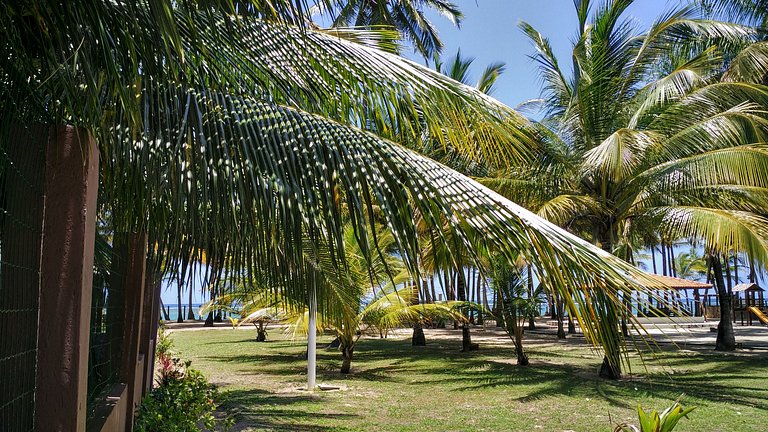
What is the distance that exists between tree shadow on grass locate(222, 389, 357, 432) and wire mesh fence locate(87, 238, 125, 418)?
3.81 meters

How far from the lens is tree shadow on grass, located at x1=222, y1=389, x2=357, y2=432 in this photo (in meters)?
7.92

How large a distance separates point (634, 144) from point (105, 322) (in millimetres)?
10086

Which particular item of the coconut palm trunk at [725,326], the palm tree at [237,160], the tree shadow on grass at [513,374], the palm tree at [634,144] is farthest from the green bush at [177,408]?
the coconut palm trunk at [725,326]

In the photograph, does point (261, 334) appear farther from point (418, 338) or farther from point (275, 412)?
point (275, 412)

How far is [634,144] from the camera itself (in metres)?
11.7

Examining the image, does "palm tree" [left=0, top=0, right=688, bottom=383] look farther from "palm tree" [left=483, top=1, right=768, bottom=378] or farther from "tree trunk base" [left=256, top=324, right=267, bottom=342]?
"tree trunk base" [left=256, top=324, right=267, bottom=342]

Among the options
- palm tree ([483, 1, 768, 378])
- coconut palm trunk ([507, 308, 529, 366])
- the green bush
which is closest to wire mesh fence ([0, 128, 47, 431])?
the green bush

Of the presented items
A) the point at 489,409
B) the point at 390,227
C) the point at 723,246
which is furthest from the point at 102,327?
the point at 723,246

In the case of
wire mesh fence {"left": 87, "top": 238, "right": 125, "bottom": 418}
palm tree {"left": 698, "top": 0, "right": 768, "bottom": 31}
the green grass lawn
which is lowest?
the green grass lawn

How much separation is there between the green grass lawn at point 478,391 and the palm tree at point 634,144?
1.59m

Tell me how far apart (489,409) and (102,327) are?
6509mm

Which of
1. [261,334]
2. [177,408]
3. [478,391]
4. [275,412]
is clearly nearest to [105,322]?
[177,408]

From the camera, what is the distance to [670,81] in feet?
42.2

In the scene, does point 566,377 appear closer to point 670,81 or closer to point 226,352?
point 670,81
